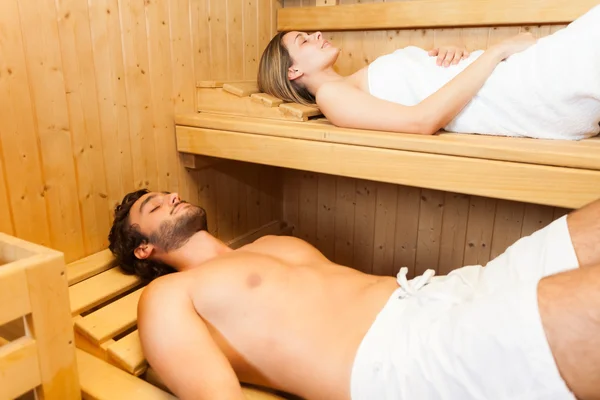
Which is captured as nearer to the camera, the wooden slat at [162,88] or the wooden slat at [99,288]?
the wooden slat at [99,288]

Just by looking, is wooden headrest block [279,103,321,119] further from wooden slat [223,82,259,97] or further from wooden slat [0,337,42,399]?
wooden slat [0,337,42,399]

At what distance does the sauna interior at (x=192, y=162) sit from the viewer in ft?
4.38

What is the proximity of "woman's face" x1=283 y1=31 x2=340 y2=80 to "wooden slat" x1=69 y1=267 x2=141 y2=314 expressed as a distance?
1067mm

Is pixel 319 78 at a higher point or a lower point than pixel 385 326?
higher

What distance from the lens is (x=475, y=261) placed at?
2.36 metres

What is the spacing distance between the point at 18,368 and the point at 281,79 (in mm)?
1467

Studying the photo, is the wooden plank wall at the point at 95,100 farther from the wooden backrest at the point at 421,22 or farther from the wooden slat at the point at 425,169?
the wooden backrest at the point at 421,22

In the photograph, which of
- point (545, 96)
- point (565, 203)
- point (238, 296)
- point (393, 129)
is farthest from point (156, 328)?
point (545, 96)

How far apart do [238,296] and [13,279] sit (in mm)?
520

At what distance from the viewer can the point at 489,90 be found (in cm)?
162

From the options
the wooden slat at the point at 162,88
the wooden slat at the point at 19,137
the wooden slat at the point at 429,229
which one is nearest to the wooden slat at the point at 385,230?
the wooden slat at the point at 429,229

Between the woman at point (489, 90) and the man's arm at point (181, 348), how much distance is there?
0.89 m

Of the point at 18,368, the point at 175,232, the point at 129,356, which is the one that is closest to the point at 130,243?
the point at 175,232

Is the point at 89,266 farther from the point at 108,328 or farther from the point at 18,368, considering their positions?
the point at 18,368
